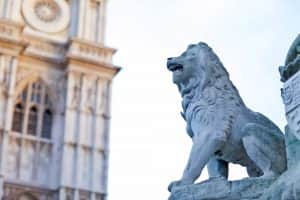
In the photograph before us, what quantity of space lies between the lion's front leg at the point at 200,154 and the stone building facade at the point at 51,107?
59.7 feet

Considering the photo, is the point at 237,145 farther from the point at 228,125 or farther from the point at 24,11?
the point at 24,11

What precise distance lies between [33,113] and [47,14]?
411 cm

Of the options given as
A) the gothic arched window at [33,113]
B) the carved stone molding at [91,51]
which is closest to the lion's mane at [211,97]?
the gothic arched window at [33,113]

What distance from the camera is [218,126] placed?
11.8 feet

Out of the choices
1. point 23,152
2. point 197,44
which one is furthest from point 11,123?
point 197,44

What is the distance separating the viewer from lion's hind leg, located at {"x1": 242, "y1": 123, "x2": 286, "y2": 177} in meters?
3.52

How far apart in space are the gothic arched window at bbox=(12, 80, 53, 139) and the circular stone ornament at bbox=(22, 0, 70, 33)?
2.43 meters

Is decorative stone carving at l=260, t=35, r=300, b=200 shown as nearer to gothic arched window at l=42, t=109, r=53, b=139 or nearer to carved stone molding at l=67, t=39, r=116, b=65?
gothic arched window at l=42, t=109, r=53, b=139

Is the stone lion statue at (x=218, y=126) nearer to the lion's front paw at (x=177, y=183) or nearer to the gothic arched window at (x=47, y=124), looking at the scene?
the lion's front paw at (x=177, y=183)

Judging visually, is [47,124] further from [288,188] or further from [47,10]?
[288,188]

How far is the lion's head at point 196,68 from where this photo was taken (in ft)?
12.6

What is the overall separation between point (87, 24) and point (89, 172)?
568 cm

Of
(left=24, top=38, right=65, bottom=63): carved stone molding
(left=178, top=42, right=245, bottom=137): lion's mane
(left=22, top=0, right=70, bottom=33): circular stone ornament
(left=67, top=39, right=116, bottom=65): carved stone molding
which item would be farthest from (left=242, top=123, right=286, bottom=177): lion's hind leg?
(left=22, top=0, right=70, bottom=33): circular stone ornament

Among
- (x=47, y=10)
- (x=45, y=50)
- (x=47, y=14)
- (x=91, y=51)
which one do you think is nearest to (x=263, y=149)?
(x=91, y=51)
